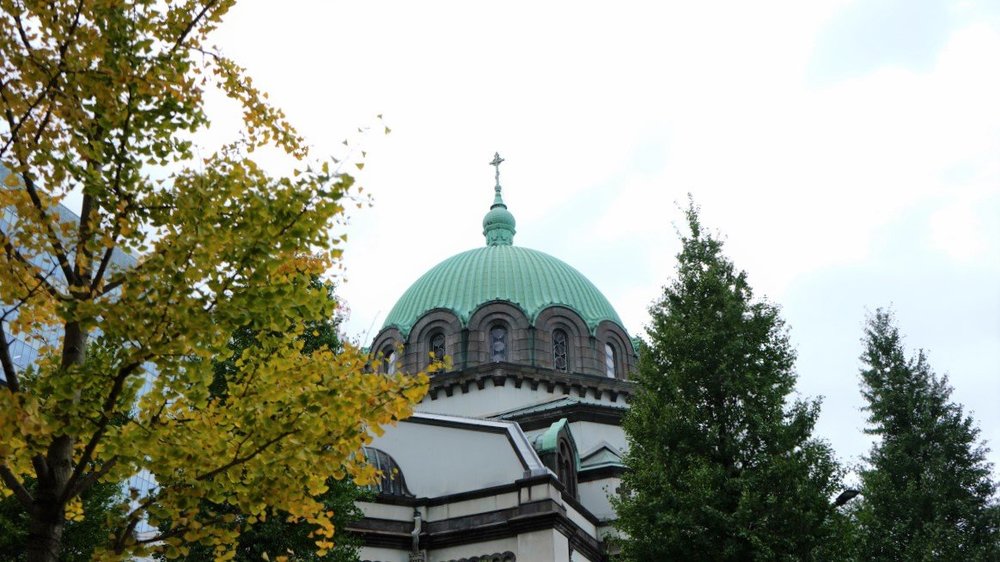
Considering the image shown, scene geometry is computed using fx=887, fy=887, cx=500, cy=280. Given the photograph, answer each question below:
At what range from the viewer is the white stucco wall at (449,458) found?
24.1 meters

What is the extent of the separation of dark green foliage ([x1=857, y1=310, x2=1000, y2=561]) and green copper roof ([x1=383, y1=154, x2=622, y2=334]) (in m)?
11.4

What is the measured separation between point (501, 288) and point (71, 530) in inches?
753

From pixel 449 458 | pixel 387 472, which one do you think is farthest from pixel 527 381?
pixel 387 472

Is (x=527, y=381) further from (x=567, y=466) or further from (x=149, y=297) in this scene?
(x=149, y=297)

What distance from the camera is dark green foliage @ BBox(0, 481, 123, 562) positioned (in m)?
15.5

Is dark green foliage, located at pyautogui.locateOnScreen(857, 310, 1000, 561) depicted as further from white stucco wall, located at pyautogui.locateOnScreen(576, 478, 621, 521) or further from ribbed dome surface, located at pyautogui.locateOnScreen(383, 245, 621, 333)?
ribbed dome surface, located at pyautogui.locateOnScreen(383, 245, 621, 333)

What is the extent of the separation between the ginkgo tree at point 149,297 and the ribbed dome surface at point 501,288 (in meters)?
24.0

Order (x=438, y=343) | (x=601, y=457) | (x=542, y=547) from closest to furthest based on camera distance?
(x=542, y=547), (x=601, y=457), (x=438, y=343)

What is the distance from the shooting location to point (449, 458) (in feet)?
81.8

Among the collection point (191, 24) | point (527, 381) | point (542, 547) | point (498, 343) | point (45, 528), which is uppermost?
point (498, 343)

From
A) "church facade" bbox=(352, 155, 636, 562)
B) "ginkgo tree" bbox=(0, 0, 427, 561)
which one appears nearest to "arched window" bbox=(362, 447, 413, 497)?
"church facade" bbox=(352, 155, 636, 562)

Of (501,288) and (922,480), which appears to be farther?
(501,288)

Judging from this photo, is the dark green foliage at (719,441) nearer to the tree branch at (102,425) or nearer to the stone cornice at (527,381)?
the tree branch at (102,425)

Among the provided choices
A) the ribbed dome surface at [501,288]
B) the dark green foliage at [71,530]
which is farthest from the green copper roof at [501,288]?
the dark green foliage at [71,530]
